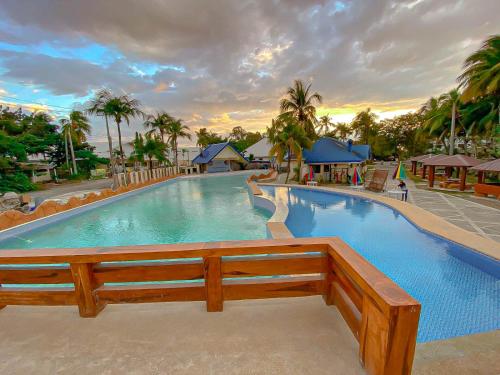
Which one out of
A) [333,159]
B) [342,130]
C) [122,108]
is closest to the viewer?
[122,108]

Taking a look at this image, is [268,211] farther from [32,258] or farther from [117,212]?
[32,258]

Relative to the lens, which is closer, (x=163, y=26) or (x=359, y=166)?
(x=163, y=26)

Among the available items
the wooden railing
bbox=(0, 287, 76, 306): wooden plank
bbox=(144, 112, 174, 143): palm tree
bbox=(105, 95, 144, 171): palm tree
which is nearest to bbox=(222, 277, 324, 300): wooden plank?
the wooden railing

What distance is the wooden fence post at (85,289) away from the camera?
1.97 metres

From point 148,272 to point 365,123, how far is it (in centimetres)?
4330

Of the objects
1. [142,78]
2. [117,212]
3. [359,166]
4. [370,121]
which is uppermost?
[142,78]

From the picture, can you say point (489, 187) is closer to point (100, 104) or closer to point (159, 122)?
point (100, 104)

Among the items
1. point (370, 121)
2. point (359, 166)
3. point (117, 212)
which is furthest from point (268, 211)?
point (370, 121)

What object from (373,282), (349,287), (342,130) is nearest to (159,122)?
(349,287)

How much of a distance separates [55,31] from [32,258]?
39.8 feet

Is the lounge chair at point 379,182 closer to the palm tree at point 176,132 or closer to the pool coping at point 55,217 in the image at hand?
the pool coping at point 55,217

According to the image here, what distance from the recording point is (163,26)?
10414 mm

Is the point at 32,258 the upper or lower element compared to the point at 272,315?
upper

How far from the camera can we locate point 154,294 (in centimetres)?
212
